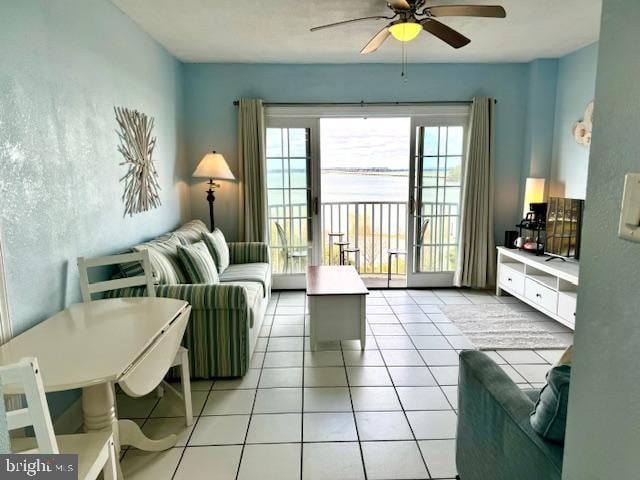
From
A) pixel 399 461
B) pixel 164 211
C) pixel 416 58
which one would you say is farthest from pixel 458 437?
pixel 416 58

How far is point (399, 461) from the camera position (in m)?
1.97

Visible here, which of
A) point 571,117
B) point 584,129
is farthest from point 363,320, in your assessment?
point 571,117

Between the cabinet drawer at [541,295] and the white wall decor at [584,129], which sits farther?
the white wall decor at [584,129]

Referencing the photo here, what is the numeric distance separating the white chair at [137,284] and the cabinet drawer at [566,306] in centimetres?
299

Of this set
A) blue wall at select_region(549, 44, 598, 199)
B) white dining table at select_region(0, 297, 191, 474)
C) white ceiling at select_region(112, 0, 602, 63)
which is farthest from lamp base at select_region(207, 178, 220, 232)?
blue wall at select_region(549, 44, 598, 199)

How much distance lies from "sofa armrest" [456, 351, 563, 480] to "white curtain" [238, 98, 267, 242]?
132 inches

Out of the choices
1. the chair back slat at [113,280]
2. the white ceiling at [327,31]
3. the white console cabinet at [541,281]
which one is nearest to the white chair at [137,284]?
the chair back slat at [113,280]

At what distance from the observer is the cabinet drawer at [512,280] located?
13.6ft

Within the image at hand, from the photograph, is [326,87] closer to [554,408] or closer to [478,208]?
[478,208]

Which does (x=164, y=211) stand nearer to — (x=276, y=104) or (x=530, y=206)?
(x=276, y=104)

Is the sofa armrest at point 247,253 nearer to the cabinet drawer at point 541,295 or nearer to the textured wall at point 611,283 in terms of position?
the cabinet drawer at point 541,295

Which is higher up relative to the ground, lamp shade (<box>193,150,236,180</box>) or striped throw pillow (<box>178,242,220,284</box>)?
lamp shade (<box>193,150,236,180</box>)

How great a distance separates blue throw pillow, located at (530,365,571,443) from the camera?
3.64ft

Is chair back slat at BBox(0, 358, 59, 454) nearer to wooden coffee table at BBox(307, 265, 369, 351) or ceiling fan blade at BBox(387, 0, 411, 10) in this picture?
wooden coffee table at BBox(307, 265, 369, 351)
